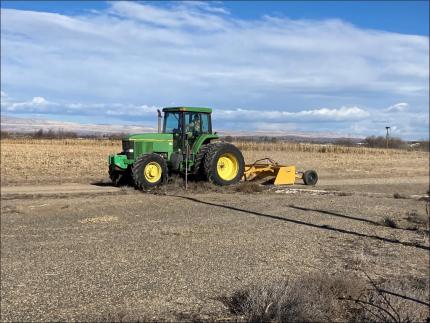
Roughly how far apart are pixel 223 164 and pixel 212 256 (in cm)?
1124

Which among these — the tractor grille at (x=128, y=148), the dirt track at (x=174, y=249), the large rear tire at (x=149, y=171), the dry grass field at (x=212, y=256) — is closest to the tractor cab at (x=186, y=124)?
the large rear tire at (x=149, y=171)

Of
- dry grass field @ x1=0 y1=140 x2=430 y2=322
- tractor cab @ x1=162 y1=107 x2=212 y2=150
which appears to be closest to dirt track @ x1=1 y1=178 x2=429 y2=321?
dry grass field @ x1=0 y1=140 x2=430 y2=322

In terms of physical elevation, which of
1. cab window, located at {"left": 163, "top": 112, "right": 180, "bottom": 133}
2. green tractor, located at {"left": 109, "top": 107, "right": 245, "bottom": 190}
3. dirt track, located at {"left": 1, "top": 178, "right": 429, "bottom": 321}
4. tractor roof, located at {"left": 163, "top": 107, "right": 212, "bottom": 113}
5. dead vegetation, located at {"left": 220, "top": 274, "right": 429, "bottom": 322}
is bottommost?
dirt track, located at {"left": 1, "top": 178, "right": 429, "bottom": 321}

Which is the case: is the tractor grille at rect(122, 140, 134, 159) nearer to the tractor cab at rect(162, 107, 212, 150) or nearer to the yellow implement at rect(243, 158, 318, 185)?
the tractor cab at rect(162, 107, 212, 150)

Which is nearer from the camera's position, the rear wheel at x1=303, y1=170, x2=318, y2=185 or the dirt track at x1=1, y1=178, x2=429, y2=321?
the dirt track at x1=1, y1=178, x2=429, y2=321

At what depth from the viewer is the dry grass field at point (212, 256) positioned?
629 cm

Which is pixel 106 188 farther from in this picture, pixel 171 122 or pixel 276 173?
pixel 276 173

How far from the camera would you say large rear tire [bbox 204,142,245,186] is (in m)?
19.3

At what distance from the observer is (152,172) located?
1861 cm

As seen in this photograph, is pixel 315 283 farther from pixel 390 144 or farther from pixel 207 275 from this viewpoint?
pixel 390 144

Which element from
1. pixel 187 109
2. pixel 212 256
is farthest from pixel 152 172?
pixel 212 256

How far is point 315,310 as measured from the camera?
5867mm

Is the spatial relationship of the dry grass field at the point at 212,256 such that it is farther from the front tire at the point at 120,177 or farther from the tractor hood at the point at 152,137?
the tractor hood at the point at 152,137

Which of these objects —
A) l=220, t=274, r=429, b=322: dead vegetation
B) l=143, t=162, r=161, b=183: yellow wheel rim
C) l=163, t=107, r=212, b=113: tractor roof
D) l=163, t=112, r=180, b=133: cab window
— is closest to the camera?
l=220, t=274, r=429, b=322: dead vegetation
